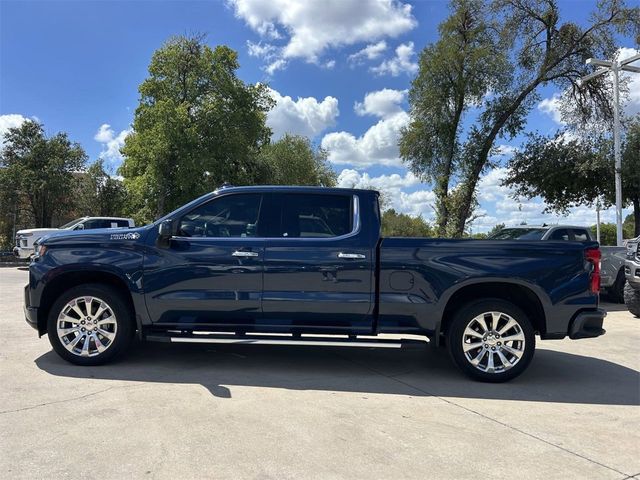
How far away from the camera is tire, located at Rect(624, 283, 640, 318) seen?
9.88 metres

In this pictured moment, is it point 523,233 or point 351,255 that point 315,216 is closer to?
point 351,255

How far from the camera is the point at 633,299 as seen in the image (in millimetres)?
9992

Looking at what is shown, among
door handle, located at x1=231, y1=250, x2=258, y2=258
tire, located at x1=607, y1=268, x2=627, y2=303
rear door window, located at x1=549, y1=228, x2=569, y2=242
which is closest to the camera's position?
door handle, located at x1=231, y1=250, x2=258, y2=258

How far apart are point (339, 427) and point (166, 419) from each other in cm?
142

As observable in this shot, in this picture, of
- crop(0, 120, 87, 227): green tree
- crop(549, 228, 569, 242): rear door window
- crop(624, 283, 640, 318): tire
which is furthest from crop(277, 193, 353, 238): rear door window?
crop(0, 120, 87, 227): green tree

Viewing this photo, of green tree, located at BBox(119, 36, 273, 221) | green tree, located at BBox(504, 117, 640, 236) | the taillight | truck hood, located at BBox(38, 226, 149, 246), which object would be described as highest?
green tree, located at BBox(119, 36, 273, 221)

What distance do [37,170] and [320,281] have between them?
2890cm

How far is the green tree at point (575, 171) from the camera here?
18.5m

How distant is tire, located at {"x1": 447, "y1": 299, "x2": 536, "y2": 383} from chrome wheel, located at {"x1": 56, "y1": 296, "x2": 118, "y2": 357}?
12.2 ft

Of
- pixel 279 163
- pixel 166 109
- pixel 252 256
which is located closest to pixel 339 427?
pixel 252 256

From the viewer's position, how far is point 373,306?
551 centimetres

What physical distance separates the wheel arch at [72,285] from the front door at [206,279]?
35 centimetres

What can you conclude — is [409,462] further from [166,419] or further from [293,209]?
[293,209]

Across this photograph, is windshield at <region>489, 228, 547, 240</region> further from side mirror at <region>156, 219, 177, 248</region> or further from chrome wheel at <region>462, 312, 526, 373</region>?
side mirror at <region>156, 219, 177, 248</region>
